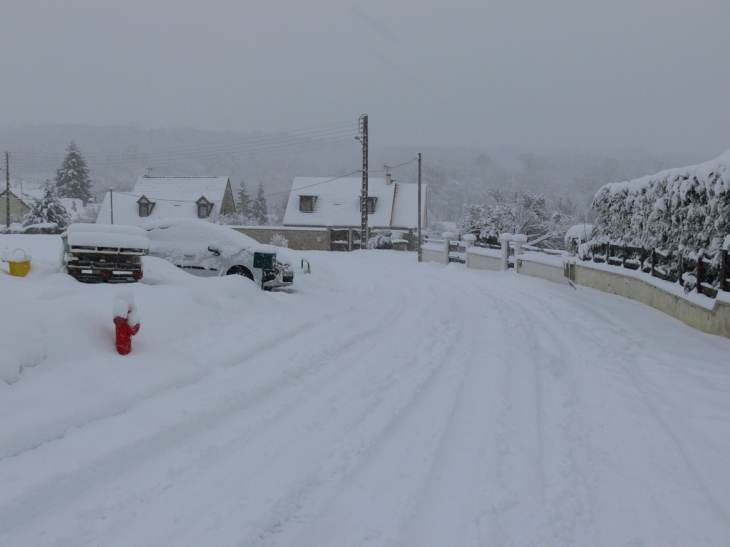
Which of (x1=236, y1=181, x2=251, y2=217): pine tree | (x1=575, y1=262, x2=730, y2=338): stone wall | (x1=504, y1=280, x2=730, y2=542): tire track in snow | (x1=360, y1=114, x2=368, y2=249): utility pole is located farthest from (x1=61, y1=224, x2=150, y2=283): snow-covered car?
(x1=236, y1=181, x2=251, y2=217): pine tree

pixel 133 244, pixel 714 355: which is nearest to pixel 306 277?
pixel 133 244

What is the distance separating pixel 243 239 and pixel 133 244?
131 inches

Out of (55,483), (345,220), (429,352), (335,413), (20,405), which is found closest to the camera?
(55,483)

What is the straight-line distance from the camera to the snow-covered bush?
35188 mm

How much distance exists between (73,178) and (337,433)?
75589 millimetres

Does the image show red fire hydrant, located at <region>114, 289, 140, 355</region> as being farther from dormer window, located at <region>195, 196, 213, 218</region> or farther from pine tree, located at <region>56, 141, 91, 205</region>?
pine tree, located at <region>56, 141, 91, 205</region>

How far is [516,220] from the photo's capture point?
120 ft

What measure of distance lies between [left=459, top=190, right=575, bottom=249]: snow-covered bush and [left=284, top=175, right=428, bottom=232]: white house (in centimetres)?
632

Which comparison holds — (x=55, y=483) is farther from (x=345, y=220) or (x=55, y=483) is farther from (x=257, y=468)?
(x=345, y=220)

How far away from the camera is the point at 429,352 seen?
6.76 metres

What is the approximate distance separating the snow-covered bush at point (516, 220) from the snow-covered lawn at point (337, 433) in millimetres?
27804

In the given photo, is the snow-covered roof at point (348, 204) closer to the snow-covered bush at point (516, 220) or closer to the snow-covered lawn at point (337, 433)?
the snow-covered bush at point (516, 220)

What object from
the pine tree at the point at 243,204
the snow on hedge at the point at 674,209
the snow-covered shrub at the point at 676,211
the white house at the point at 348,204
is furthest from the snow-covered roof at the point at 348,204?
the snow-covered shrub at the point at 676,211

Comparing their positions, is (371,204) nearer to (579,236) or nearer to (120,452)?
(579,236)
